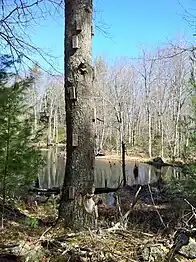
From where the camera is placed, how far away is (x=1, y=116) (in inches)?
238

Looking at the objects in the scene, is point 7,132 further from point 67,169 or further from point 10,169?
point 67,169

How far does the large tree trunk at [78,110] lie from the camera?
200 inches

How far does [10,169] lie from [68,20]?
8.73 ft

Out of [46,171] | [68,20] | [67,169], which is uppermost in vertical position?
[68,20]

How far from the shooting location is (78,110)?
16.9 ft

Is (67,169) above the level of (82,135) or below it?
below

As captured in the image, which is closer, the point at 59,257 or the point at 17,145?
the point at 59,257

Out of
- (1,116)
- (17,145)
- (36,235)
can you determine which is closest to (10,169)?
(17,145)

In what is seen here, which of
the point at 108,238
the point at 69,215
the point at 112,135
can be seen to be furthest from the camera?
the point at 112,135

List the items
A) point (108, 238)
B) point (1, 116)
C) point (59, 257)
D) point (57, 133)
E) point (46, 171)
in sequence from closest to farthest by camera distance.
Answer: point (59, 257) → point (108, 238) → point (1, 116) → point (46, 171) → point (57, 133)

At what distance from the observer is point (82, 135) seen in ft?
16.9

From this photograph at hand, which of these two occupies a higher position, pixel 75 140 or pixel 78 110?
pixel 78 110

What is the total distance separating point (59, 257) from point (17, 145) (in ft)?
10.7

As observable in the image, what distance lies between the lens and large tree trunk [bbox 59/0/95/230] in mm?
5070
